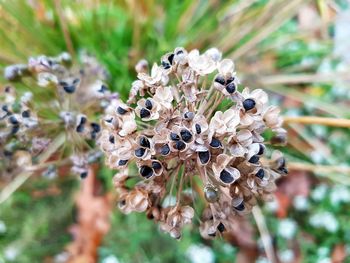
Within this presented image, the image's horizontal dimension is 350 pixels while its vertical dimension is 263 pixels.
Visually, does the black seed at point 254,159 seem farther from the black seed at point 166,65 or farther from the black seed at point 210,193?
the black seed at point 166,65

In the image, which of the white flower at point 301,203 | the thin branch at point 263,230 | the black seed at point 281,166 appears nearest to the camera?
the black seed at point 281,166

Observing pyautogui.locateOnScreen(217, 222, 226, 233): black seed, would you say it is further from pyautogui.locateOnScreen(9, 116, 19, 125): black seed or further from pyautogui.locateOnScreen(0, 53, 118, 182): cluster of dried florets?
pyautogui.locateOnScreen(9, 116, 19, 125): black seed

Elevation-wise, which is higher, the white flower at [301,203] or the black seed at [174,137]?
the black seed at [174,137]

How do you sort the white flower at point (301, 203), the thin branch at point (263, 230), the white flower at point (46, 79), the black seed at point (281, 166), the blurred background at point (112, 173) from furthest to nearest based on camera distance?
1. the white flower at point (301, 203)
2. the blurred background at point (112, 173)
3. the thin branch at point (263, 230)
4. the white flower at point (46, 79)
5. the black seed at point (281, 166)

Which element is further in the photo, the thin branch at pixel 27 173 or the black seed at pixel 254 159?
the thin branch at pixel 27 173

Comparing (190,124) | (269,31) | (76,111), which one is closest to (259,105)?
(190,124)

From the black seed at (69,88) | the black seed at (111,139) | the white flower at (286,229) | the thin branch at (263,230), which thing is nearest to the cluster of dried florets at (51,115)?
the black seed at (69,88)
